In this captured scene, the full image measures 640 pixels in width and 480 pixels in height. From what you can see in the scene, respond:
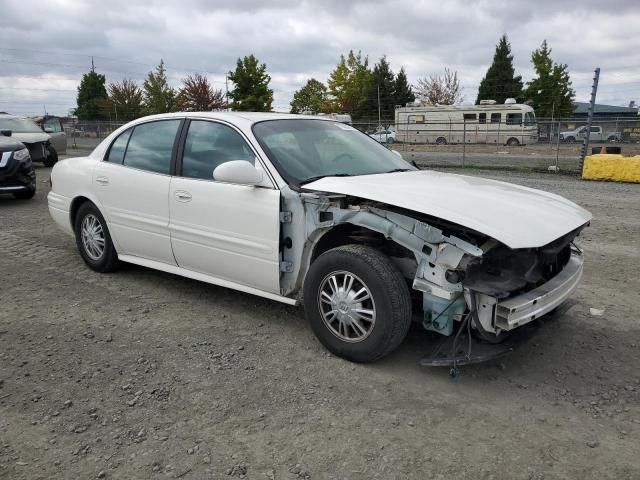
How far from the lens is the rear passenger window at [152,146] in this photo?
14.4 ft

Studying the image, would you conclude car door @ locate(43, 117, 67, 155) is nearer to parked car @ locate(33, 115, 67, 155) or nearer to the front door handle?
parked car @ locate(33, 115, 67, 155)

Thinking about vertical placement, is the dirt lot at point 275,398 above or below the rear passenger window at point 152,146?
below

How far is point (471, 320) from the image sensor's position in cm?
303

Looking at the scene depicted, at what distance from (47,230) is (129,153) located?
3.28m

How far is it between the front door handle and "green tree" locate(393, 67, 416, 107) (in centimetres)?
5080

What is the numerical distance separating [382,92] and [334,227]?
5081cm

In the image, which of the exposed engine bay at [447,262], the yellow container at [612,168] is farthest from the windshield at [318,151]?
the yellow container at [612,168]

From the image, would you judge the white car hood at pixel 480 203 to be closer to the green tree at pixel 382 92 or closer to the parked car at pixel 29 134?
the parked car at pixel 29 134

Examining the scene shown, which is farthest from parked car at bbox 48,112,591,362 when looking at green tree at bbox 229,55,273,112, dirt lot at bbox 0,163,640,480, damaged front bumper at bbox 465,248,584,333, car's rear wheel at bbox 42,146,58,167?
green tree at bbox 229,55,273,112

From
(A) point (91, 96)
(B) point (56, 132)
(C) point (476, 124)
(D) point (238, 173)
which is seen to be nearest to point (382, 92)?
(C) point (476, 124)

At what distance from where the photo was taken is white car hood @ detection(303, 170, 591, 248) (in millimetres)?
2891

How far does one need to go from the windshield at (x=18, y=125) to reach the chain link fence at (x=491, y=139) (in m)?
8.98

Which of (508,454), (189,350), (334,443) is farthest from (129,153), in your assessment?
(508,454)

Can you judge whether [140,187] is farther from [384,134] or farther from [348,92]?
[348,92]
